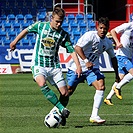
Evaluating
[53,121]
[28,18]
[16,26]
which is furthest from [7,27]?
[53,121]

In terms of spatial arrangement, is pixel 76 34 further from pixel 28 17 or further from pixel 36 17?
pixel 28 17

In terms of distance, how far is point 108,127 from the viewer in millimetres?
9555

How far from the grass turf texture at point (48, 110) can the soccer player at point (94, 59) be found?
47 centimetres

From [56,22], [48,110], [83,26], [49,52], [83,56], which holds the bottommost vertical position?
[83,26]

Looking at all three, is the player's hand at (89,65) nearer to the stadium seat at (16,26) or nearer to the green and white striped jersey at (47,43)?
the green and white striped jersey at (47,43)

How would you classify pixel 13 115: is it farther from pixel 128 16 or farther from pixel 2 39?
pixel 128 16

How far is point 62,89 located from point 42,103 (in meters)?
3.65

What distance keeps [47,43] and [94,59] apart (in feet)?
4.27

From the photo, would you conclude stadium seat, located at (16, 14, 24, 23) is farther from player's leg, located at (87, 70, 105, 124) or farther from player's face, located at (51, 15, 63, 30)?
player's face, located at (51, 15, 63, 30)

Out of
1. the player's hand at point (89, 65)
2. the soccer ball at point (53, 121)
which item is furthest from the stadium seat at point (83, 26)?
the soccer ball at point (53, 121)

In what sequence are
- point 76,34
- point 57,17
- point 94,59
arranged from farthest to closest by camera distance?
point 76,34 → point 94,59 → point 57,17

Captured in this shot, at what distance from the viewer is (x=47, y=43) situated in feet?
31.6

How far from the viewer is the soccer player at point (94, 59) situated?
1008 centimetres

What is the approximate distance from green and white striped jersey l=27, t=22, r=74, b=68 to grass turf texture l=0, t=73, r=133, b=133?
3.54 feet
